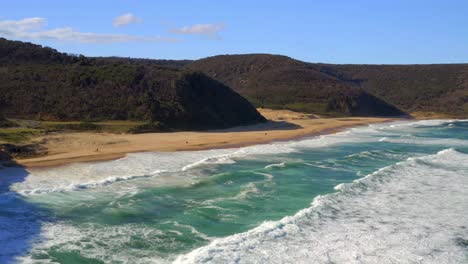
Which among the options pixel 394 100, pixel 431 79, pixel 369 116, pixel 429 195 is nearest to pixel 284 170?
pixel 429 195

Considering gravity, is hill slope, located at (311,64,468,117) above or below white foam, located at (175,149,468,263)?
above

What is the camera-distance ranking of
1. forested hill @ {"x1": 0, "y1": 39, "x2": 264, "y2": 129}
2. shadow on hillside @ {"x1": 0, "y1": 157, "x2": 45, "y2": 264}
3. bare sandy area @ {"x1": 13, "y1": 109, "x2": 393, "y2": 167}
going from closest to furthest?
shadow on hillside @ {"x1": 0, "y1": 157, "x2": 45, "y2": 264}, bare sandy area @ {"x1": 13, "y1": 109, "x2": 393, "y2": 167}, forested hill @ {"x1": 0, "y1": 39, "x2": 264, "y2": 129}

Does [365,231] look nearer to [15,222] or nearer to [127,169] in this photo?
[15,222]

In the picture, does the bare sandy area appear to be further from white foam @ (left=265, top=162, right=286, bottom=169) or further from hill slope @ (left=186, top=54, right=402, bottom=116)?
hill slope @ (left=186, top=54, right=402, bottom=116)

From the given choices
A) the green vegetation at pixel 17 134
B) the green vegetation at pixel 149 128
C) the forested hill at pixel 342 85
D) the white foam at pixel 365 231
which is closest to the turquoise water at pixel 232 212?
the white foam at pixel 365 231

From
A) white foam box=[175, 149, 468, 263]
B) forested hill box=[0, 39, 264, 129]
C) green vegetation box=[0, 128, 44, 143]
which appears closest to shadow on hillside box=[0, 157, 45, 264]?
white foam box=[175, 149, 468, 263]

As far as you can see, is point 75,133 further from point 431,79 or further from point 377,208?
point 431,79
